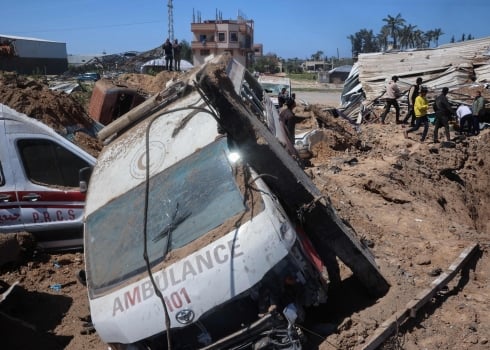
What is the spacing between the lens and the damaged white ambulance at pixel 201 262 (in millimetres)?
3248

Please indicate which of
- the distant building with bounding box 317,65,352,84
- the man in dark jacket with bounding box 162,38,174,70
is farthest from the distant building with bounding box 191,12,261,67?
the man in dark jacket with bounding box 162,38,174,70

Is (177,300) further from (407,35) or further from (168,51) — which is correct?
(407,35)

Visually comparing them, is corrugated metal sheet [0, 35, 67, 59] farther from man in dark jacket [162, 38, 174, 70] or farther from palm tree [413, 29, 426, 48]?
palm tree [413, 29, 426, 48]

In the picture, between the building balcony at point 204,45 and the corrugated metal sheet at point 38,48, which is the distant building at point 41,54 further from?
the building balcony at point 204,45

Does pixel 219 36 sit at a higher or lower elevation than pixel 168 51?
higher

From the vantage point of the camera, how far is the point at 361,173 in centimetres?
928

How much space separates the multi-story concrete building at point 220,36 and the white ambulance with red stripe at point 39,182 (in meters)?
54.2

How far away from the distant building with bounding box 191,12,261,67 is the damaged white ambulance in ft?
184

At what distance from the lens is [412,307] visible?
411cm

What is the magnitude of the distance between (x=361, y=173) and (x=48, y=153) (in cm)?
581

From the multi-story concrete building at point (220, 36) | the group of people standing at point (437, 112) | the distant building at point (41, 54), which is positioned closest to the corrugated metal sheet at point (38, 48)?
the distant building at point (41, 54)

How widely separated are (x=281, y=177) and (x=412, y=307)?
5.30ft

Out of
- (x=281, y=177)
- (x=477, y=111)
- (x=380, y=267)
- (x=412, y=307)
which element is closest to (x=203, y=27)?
(x=477, y=111)

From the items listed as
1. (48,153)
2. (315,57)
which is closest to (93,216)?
(48,153)
